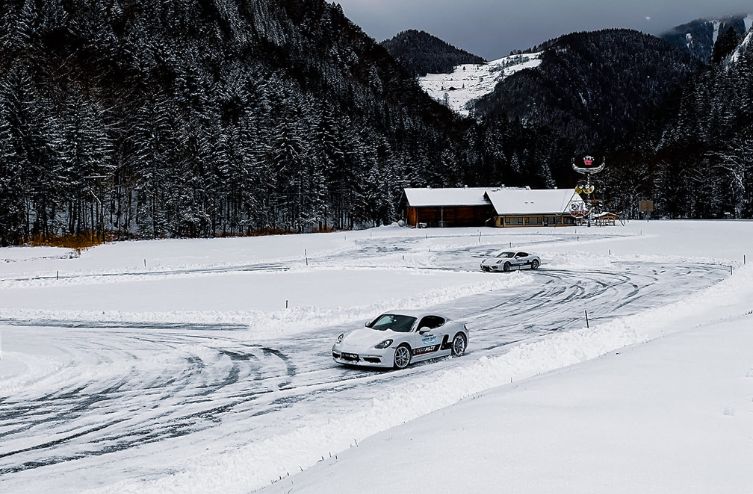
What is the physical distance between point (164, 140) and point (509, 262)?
58684mm

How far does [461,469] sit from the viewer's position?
21.0 feet

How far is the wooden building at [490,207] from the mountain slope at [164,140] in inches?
433

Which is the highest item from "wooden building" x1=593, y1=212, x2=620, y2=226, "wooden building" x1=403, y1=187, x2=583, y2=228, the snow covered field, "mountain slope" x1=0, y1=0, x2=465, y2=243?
"mountain slope" x1=0, y1=0, x2=465, y2=243

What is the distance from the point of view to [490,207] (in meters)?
104

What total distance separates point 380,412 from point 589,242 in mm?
60200

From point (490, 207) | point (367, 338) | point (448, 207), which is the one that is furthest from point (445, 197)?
point (367, 338)

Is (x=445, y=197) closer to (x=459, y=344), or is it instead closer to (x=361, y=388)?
(x=459, y=344)

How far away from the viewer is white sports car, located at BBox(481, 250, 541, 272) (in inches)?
1721

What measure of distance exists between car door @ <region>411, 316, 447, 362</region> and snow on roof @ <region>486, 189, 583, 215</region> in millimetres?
82921

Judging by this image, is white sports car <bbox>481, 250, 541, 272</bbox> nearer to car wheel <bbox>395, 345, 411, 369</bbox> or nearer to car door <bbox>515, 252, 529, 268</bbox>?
car door <bbox>515, 252, 529, 268</bbox>

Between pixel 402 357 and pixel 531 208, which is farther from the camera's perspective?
pixel 531 208

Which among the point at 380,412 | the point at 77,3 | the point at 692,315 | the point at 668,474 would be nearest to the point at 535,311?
the point at 692,315

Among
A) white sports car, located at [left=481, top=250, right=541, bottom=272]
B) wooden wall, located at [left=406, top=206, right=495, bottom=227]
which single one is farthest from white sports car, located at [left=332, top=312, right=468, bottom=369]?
wooden wall, located at [left=406, top=206, right=495, bottom=227]

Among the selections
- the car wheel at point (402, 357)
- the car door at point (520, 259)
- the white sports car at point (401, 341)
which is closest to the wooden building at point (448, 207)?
the car door at point (520, 259)
